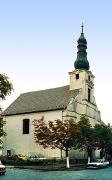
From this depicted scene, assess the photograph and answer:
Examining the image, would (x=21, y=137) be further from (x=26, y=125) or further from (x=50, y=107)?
(x=50, y=107)

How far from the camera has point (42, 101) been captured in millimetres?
74438

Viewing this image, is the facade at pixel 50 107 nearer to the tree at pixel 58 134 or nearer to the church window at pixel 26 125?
the church window at pixel 26 125

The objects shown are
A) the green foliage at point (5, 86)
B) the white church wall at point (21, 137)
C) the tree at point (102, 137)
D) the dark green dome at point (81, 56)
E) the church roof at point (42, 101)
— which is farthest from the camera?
the dark green dome at point (81, 56)

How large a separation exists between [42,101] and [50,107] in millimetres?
4324

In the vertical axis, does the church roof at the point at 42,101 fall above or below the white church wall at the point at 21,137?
above

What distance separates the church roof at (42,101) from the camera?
70.9 m

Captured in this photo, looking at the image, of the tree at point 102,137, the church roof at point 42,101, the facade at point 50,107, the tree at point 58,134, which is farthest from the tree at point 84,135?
the church roof at point 42,101

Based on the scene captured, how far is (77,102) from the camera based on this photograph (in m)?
71.8

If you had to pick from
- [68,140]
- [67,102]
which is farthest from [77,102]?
[68,140]

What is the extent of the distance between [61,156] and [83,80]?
1502cm

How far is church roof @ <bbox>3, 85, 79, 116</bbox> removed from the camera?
233ft

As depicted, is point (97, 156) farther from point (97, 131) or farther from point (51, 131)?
point (51, 131)

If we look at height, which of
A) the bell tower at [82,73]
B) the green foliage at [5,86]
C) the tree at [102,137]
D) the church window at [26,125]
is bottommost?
the tree at [102,137]

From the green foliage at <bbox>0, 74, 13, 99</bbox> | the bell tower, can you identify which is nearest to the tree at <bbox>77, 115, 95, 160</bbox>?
the bell tower
